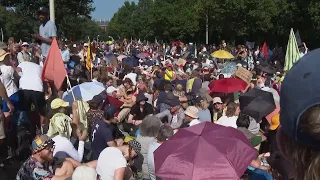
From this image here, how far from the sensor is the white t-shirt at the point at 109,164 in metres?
5.85

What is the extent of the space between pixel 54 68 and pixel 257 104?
11.7ft

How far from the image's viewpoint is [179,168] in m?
4.75

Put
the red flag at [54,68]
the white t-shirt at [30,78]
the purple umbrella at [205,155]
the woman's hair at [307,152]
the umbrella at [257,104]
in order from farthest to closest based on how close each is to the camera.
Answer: the red flag at [54,68]
the white t-shirt at [30,78]
the umbrella at [257,104]
the purple umbrella at [205,155]
the woman's hair at [307,152]

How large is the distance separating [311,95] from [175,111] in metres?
8.70

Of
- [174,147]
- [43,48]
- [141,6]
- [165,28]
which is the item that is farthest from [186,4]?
[174,147]

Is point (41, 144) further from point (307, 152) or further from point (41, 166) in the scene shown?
point (307, 152)

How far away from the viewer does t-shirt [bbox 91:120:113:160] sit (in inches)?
285

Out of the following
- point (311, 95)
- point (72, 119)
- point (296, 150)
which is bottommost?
point (72, 119)

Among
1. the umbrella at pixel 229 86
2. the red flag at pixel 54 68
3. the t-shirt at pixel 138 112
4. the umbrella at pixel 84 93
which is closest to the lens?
the red flag at pixel 54 68

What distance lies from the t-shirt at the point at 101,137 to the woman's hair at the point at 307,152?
6.10 meters

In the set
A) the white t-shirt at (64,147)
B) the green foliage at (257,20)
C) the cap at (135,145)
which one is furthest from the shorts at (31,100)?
the green foliage at (257,20)

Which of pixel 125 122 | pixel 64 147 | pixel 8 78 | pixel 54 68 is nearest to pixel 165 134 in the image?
pixel 64 147

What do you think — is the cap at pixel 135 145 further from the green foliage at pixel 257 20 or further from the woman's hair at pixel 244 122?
the green foliage at pixel 257 20

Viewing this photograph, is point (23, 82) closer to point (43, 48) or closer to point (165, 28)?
point (43, 48)
